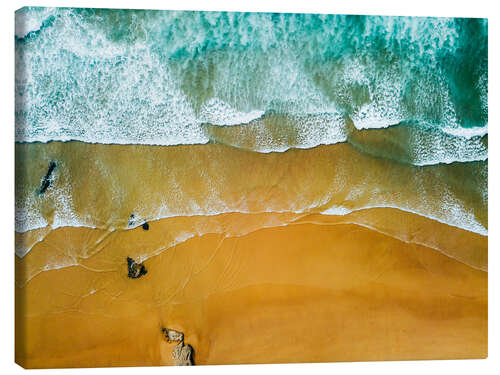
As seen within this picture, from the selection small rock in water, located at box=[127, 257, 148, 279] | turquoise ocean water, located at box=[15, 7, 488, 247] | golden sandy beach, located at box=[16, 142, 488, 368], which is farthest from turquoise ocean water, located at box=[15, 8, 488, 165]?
small rock in water, located at box=[127, 257, 148, 279]

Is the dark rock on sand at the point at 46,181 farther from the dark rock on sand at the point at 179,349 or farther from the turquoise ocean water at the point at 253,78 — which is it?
the dark rock on sand at the point at 179,349

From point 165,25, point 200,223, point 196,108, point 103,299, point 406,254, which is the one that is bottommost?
point 103,299

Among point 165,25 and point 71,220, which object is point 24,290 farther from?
point 165,25

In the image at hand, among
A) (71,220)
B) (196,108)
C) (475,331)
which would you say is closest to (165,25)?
(196,108)

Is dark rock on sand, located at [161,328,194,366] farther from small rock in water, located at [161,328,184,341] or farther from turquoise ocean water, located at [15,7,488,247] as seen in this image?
turquoise ocean water, located at [15,7,488,247]

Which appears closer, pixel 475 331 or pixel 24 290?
pixel 24 290

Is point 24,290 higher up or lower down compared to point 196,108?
lower down
